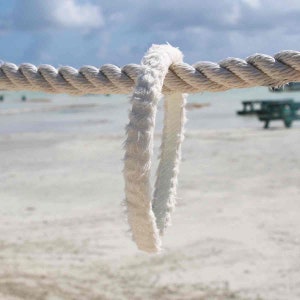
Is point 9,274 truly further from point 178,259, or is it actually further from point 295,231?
point 295,231

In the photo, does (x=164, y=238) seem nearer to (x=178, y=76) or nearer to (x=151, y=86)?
(x=178, y=76)

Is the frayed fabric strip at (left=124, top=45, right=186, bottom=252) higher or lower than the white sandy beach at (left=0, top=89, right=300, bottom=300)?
higher

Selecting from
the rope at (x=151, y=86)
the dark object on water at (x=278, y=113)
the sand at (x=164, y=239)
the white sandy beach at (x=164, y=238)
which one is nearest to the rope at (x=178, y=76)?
the rope at (x=151, y=86)

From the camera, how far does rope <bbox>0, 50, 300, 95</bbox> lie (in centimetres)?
185

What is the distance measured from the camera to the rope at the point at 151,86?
162 cm

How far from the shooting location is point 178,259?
4.24 m

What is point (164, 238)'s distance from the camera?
15.4ft

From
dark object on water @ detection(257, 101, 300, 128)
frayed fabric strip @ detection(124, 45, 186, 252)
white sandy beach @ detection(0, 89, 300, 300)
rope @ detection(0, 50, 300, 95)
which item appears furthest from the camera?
dark object on water @ detection(257, 101, 300, 128)

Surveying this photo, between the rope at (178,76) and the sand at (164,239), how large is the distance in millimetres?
1810

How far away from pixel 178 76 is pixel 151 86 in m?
0.30

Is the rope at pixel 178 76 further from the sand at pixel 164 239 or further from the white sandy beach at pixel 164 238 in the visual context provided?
the sand at pixel 164 239

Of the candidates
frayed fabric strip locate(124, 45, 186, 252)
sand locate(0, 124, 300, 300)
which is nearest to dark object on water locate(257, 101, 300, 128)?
sand locate(0, 124, 300, 300)

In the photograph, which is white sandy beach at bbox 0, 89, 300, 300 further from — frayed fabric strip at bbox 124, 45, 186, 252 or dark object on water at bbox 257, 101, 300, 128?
dark object on water at bbox 257, 101, 300, 128

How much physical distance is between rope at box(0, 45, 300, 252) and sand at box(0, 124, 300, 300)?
1725 mm
